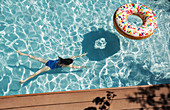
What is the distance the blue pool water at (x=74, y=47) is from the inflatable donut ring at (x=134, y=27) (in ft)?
3.76

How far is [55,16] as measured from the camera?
7.46 metres

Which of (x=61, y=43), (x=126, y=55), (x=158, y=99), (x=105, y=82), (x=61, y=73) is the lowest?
(x=158, y=99)

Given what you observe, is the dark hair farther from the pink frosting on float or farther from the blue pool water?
the pink frosting on float

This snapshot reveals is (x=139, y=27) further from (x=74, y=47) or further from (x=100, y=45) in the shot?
(x=74, y=47)

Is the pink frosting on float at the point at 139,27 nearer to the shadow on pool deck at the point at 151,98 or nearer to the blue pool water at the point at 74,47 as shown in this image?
the blue pool water at the point at 74,47

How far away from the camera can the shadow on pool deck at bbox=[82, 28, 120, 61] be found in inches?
273

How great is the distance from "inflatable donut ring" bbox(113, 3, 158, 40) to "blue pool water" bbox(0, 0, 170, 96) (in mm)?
1145

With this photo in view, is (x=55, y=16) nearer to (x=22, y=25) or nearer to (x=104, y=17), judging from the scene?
(x=22, y=25)

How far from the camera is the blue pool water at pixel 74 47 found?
6301mm

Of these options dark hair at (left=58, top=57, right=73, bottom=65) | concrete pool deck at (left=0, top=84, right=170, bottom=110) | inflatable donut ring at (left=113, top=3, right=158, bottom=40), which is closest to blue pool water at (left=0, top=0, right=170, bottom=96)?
concrete pool deck at (left=0, top=84, right=170, bottom=110)

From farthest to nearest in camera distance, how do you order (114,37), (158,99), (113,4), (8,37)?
1. (113,4)
2. (114,37)
3. (8,37)
4. (158,99)

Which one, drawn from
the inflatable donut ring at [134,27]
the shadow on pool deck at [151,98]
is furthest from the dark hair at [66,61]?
the shadow on pool deck at [151,98]

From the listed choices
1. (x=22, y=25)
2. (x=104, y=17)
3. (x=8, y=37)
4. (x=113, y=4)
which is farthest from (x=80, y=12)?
(x=8, y=37)

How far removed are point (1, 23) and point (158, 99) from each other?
23.0 feet
